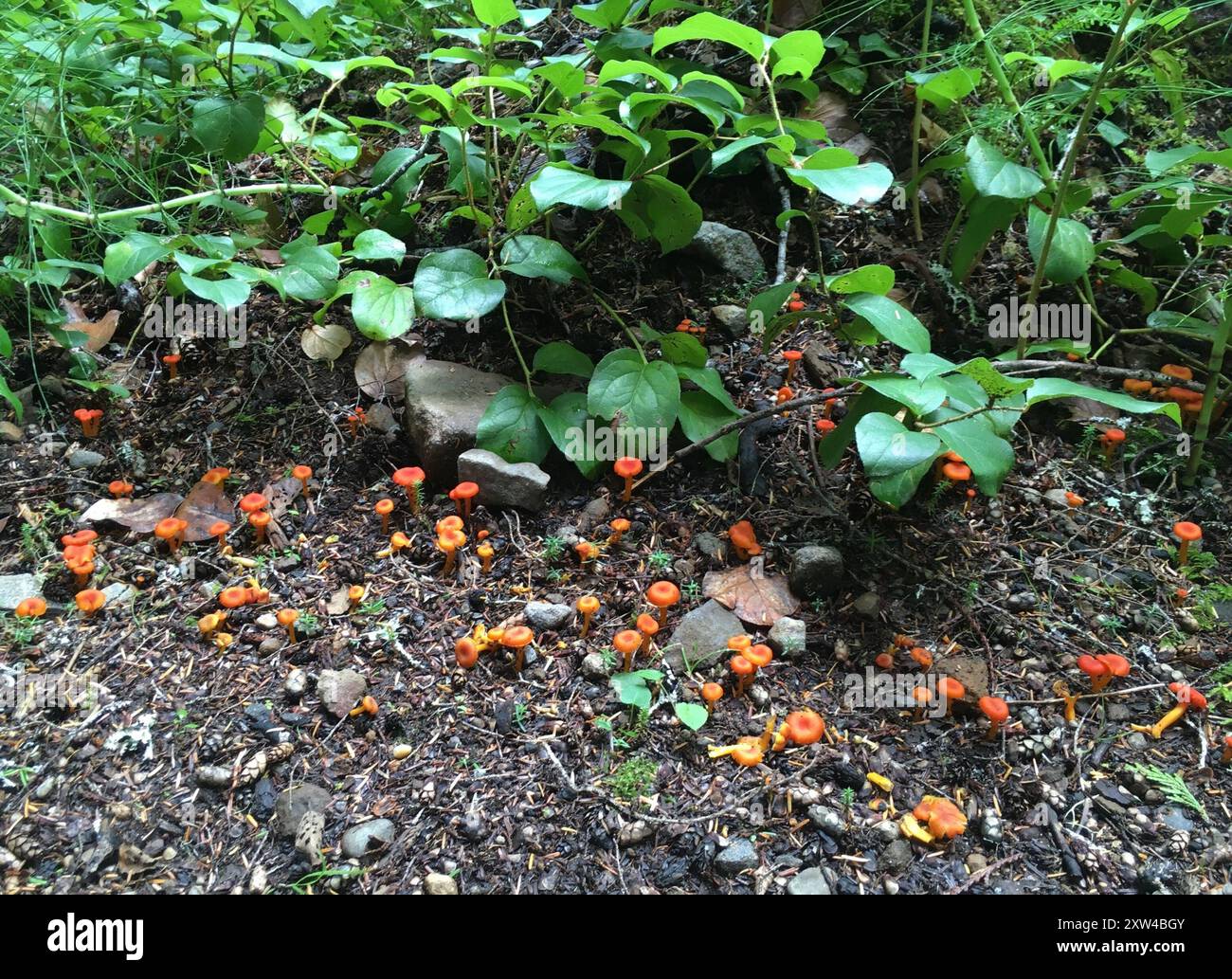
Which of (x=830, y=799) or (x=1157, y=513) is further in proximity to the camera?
(x=1157, y=513)

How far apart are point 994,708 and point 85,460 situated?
9.26 ft

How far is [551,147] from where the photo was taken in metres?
2.68

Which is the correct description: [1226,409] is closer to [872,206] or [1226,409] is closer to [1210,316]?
[1210,316]

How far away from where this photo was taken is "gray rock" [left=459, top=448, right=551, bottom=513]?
7.90 ft

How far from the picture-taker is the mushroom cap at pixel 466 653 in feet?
6.64

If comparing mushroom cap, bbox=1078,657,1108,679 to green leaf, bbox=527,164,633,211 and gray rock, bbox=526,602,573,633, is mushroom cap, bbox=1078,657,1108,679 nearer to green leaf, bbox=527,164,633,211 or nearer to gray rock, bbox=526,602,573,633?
gray rock, bbox=526,602,573,633

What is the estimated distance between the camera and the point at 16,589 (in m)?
2.20

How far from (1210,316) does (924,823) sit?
222cm

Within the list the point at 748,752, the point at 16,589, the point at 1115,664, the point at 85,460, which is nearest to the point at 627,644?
the point at 748,752

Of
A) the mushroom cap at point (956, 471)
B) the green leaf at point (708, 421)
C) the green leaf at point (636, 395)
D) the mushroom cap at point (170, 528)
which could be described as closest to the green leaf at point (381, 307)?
the green leaf at point (636, 395)

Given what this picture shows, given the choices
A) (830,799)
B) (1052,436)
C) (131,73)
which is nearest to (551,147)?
(131,73)

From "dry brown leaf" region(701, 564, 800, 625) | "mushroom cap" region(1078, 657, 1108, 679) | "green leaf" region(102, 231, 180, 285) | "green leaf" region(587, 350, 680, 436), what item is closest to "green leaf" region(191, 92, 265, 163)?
"green leaf" region(102, 231, 180, 285)

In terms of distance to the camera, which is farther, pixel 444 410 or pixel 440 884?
pixel 444 410

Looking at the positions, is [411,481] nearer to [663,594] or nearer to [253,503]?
[253,503]
